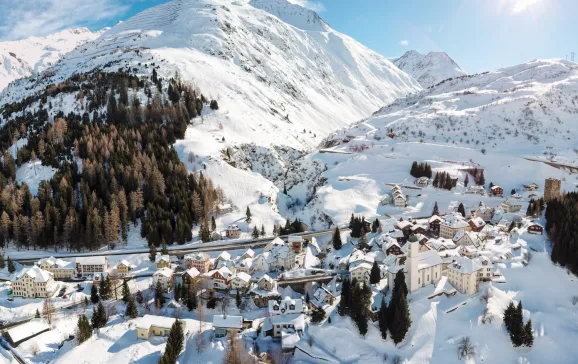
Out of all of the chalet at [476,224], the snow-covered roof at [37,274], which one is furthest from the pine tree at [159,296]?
the chalet at [476,224]

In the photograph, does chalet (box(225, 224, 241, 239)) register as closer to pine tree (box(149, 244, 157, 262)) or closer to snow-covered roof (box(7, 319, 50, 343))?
pine tree (box(149, 244, 157, 262))

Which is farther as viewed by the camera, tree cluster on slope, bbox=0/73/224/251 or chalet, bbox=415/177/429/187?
chalet, bbox=415/177/429/187

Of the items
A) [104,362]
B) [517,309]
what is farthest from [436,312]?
[104,362]

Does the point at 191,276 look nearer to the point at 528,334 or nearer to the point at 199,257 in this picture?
the point at 199,257

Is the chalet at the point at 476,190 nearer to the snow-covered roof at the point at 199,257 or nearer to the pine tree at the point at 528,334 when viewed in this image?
the pine tree at the point at 528,334

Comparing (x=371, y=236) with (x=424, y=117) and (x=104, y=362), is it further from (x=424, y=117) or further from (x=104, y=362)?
(x=424, y=117)

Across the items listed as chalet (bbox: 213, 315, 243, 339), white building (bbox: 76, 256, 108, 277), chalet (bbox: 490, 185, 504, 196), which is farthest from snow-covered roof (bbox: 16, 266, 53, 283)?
chalet (bbox: 490, 185, 504, 196)
